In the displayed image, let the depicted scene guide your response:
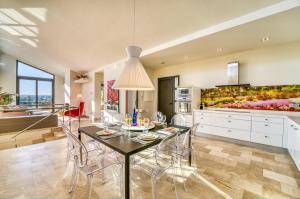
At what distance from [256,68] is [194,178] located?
3.49 m

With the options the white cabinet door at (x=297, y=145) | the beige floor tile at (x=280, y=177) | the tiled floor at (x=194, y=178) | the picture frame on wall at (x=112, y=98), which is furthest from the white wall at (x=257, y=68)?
the picture frame on wall at (x=112, y=98)

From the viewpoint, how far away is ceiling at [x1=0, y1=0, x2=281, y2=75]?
2.53m

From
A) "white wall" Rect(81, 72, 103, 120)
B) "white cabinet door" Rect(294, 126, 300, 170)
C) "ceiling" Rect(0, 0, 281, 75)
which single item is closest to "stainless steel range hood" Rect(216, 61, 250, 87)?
"ceiling" Rect(0, 0, 281, 75)

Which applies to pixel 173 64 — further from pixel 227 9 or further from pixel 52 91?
pixel 52 91

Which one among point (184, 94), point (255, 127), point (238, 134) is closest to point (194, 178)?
point (238, 134)

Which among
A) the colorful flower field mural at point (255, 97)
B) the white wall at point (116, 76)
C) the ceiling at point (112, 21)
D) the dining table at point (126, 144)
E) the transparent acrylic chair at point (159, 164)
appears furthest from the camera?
the white wall at point (116, 76)

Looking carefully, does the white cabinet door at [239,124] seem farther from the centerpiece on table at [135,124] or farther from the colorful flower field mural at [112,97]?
the colorful flower field mural at [112,97]

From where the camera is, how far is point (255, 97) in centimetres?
377

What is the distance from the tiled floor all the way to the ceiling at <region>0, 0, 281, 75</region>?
265 cm

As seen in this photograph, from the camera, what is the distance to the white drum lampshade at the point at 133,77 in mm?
2209

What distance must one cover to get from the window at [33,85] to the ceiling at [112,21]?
360cm

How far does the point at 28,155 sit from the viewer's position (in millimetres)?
2838

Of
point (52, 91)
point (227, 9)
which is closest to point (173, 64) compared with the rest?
point (227, 9)

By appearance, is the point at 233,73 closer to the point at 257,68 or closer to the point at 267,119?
the point at 257,68
